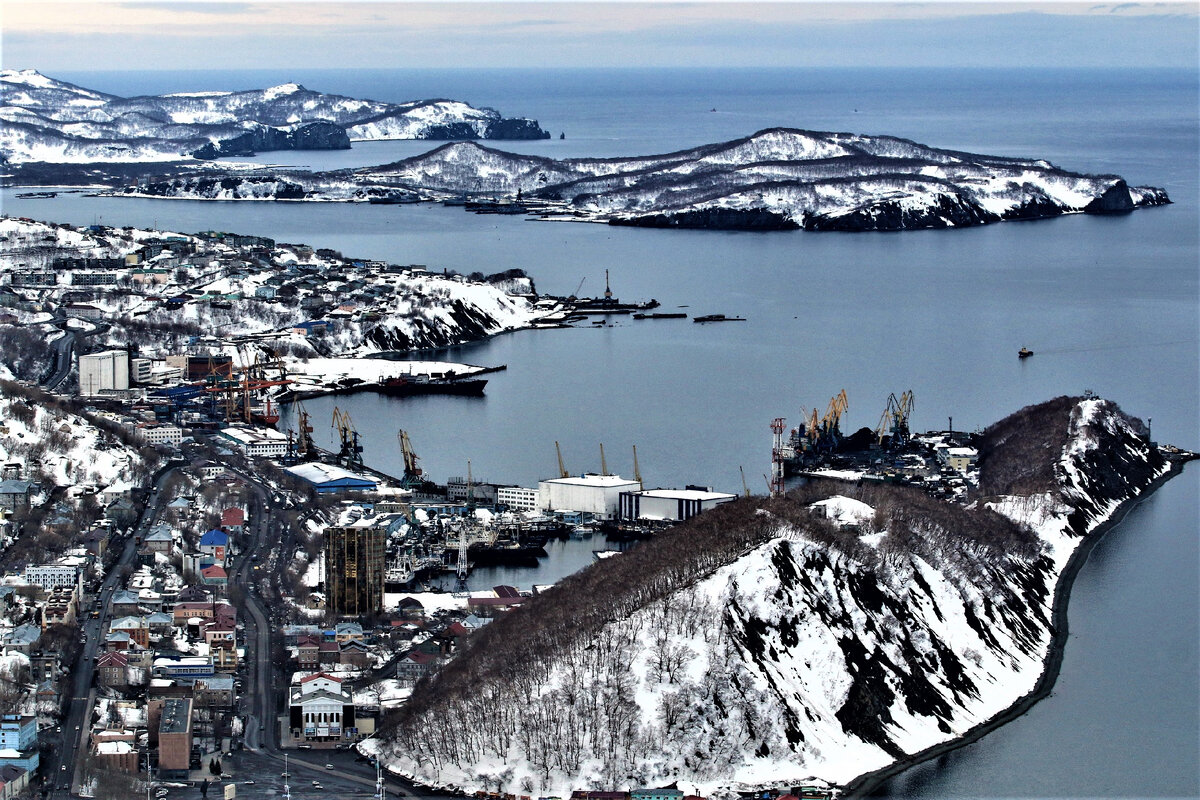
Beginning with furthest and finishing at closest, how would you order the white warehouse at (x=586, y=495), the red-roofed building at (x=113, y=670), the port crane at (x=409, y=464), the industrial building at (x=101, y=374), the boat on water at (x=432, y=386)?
the boat on water at (x=432, y=386)
the industrial building at (x=101, y=374)
the port crane at (x=409, y=464)
the white warehouse at (x=586, y=495)
the red-roofed building at (x=113, y=670)

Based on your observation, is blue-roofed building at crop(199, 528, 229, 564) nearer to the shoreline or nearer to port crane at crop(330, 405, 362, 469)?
port crane at crop(330, 405, 362, 469)

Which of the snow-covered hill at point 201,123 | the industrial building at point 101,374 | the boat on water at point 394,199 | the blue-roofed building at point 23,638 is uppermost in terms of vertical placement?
the snow-covered hill at point 201,123

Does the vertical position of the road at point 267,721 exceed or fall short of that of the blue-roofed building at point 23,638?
it falls short

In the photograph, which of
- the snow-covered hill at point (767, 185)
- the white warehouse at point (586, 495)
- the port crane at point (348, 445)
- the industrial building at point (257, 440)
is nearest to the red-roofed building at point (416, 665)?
the white warehouse at point (586, 495)

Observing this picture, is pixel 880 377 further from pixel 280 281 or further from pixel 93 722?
pixel 93 722

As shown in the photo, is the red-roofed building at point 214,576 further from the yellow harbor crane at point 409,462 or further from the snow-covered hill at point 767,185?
the snow-covered hill at point 767,185

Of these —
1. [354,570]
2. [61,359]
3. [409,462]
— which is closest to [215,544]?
[354,570]

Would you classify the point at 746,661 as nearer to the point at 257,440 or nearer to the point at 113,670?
the point at 113,670
